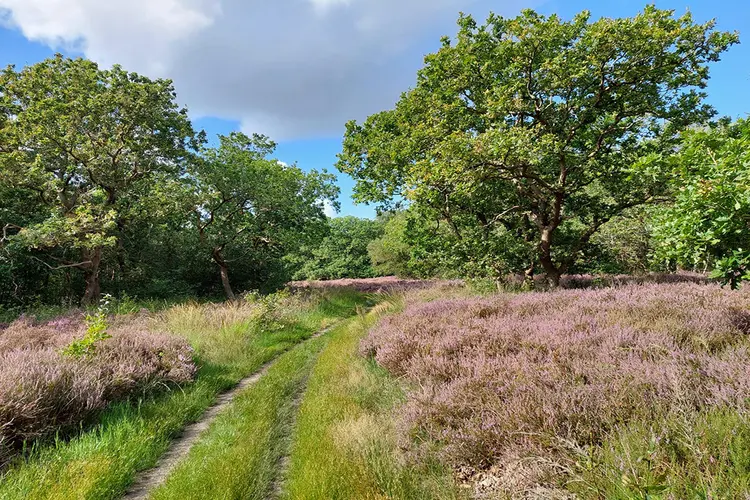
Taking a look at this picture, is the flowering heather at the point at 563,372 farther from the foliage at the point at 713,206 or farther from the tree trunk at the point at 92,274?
the tree trunk at the point at 92,274

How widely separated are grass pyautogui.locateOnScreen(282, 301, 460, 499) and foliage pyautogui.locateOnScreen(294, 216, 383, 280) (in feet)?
148

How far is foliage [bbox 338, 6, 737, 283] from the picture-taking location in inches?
375

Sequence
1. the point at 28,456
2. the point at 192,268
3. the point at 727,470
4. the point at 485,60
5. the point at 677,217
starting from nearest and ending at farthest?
the point at 727,470, the point at 28,456, the point at 677,217, the point at 485,60, the point at 192,268

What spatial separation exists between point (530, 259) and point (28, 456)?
497 inches

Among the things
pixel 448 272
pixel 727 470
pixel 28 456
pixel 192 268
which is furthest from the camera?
pixel 192 268

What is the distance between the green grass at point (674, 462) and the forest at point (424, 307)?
0.02 m

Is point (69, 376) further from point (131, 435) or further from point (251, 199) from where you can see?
point (251, 199)

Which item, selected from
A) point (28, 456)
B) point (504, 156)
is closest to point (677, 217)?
point (504, 156)

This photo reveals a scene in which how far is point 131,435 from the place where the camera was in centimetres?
465

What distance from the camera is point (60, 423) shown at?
470 centimetres

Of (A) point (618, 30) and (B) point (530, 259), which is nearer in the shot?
(A) point (618, 30)

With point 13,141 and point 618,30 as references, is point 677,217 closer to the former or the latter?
point 618,30

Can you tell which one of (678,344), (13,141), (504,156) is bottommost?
(678,344)

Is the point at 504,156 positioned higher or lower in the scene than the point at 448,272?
higher
